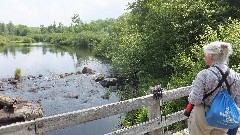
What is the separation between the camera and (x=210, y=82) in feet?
13.8

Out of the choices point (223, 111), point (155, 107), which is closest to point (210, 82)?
point (223, 111)

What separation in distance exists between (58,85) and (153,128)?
34.9 metres

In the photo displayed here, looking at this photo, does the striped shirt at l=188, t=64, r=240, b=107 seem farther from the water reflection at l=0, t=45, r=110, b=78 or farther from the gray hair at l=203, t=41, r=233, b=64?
the water reflection at l=0, t=45, r=110, b=78

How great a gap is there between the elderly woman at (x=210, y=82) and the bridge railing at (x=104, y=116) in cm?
146

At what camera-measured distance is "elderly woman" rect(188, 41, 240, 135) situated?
167 inches

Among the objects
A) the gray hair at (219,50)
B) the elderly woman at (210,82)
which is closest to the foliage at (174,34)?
the elderly woman at (210,82)

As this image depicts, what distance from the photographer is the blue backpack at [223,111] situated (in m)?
4.14

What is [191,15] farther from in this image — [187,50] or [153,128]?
[153,128]

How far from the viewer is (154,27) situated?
23.2 m

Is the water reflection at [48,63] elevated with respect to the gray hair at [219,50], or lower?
lower

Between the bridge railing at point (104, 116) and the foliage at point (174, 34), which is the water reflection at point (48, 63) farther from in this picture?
the bridge railing at point (104, 116)

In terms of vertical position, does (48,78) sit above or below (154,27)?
below

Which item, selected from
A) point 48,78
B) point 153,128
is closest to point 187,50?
point 153,128

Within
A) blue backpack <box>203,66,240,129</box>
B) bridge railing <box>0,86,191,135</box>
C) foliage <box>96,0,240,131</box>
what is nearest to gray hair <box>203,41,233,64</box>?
blue backpack <box>203,66,240,129</box>
